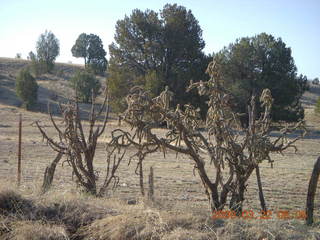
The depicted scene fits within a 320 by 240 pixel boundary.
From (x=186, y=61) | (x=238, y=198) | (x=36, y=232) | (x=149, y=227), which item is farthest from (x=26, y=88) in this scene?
(x=149, y=227)

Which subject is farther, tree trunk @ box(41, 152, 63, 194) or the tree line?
the tree line

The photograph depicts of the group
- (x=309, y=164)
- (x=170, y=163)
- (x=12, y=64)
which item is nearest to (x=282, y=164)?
(x=309, y=164)

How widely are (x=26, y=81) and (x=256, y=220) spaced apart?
41.6m

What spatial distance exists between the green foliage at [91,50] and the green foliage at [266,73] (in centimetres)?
3970

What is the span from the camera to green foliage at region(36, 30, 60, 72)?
215 feet

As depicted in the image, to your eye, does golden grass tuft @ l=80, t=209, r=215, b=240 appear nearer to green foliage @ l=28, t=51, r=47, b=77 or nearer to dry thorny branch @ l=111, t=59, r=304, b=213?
dry thorny branch @ l=111, t=59, r=304, b=213

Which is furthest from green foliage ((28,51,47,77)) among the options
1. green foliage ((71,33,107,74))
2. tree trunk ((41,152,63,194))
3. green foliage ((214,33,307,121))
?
tree trunk ((41,152,63,194))

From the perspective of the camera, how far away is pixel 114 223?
16.0 ft

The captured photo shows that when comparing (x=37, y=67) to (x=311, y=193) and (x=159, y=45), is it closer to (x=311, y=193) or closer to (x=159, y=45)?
(x=159, y=45)

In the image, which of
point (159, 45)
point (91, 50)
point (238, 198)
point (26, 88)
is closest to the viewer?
point (238, 198)

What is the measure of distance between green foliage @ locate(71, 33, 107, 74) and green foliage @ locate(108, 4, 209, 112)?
1469 inches

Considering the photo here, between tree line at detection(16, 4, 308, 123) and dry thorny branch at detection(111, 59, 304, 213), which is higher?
tree line at detection(16, 4, 308, 123)

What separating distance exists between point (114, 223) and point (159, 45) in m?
32.3

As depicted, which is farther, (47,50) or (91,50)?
(91,50)
